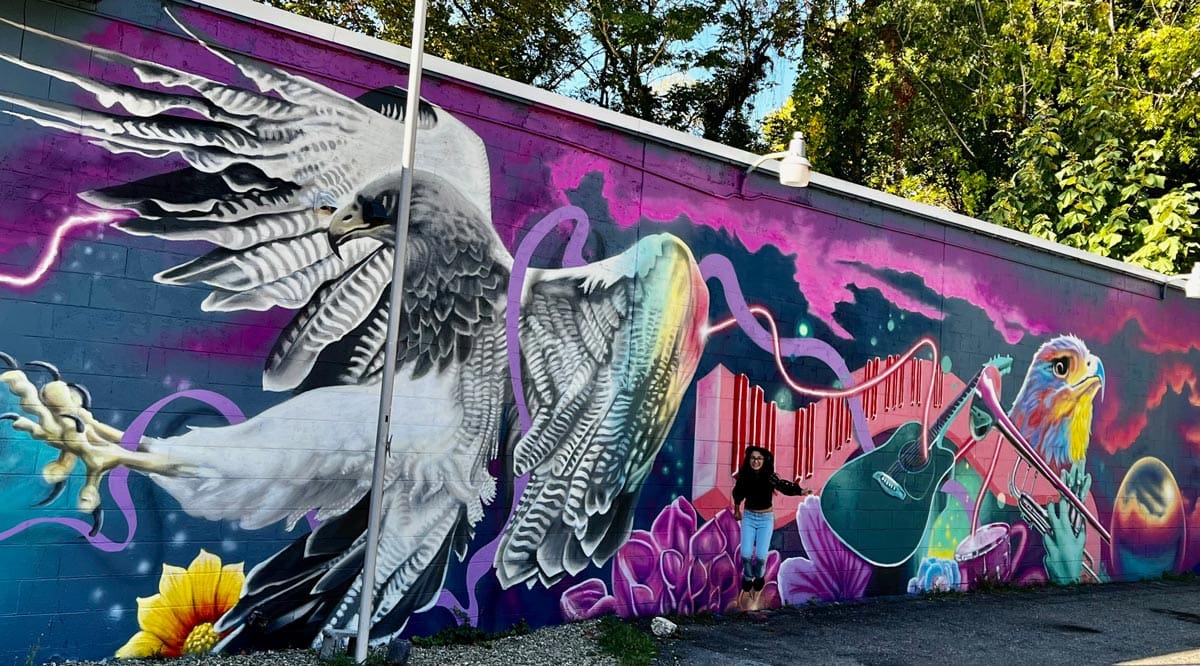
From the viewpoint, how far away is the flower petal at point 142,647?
18.1 ft

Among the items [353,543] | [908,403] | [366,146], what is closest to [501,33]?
[908,403]

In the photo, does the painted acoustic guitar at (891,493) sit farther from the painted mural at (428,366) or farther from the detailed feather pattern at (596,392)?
the detailed feather pattern at (596,392)

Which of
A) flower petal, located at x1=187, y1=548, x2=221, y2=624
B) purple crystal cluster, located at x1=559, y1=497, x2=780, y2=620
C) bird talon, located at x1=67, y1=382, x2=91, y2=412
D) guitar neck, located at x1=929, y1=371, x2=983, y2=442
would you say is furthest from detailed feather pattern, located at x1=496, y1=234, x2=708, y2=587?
guitar neck, located at x1=929, y1=371, x2=983, y2=442

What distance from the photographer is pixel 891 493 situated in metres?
9.80

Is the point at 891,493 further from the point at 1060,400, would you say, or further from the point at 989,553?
the point at 1060,400

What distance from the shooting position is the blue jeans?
28.5 ft

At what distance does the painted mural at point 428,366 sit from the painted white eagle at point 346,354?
2 centimetres

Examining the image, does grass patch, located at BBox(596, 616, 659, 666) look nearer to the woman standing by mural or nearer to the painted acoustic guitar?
the woman standing by mural

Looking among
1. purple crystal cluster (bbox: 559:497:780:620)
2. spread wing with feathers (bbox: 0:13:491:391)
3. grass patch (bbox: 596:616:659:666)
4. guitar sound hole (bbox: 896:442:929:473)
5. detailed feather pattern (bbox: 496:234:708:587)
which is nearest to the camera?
spread wing with feathers (bbox: 0:13:491:391)

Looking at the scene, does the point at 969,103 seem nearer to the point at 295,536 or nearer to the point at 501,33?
the point at 501,33

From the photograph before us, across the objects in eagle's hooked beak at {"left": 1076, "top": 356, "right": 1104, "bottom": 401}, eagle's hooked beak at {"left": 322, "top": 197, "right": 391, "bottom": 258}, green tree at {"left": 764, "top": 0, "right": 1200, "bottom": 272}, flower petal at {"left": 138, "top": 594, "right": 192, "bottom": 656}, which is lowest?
flower petal at {"left": 138, "top": 594, "right": 192, "bottom": 656}

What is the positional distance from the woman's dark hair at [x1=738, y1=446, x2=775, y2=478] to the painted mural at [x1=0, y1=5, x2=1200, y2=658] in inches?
1.2

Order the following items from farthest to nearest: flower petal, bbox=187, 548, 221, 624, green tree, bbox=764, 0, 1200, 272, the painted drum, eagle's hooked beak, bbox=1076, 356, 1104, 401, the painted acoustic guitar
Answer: green tree, bbox=764, 0, 1200, 272, eagle's hooked beak, bbox=1076, 356, 1104, 401, the painted drum, the painted acoustic guitar, flower petal, bbox=187, 548, 221, 624

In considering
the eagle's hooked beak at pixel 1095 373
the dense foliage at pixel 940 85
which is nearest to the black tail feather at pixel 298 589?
the eagle's hooked beak at pixel 1095 373
